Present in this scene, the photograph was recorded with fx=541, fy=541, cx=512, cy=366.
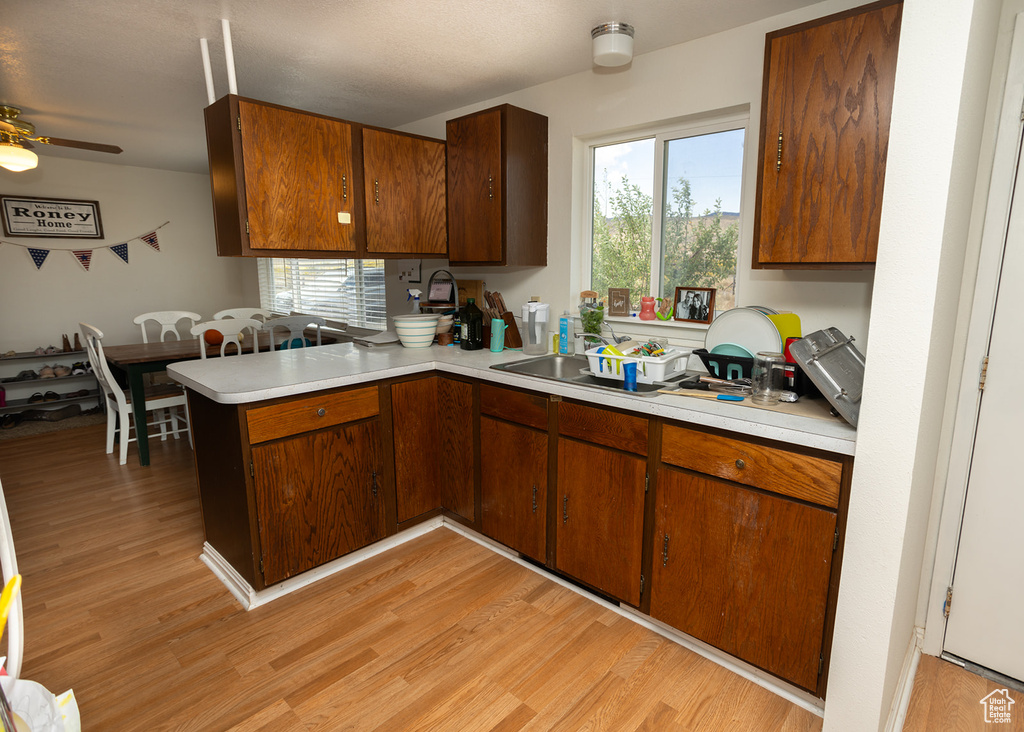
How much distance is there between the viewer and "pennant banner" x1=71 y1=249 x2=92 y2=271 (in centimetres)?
509

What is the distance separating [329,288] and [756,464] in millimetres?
A: 4479

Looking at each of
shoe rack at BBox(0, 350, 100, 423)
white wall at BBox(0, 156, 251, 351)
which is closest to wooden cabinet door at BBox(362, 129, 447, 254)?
shoe rack at BBox(0, 350, 100, 423)

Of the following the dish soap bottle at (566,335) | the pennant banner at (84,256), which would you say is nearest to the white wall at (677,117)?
the dish soap bottle at (566,335)

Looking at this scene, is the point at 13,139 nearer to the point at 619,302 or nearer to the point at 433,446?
the point at 433,446

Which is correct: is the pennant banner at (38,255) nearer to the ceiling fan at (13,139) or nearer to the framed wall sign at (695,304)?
the ceiling fan at (13,139)

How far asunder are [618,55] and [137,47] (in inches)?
81.7

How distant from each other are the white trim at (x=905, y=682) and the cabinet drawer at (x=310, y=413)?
2069 millimetres

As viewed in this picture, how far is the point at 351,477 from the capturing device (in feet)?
7.70

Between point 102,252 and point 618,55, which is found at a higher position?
point 618,55

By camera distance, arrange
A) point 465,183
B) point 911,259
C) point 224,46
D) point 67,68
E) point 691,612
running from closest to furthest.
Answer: point 911,259, point 691,612, point 224,46, point 67,68, point 465,183

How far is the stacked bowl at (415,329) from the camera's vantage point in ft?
9.62

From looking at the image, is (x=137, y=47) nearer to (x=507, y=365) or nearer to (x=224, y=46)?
(x=224, y=46)

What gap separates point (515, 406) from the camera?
230cm

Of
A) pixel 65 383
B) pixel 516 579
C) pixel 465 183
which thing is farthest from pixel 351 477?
pixel 65 383
